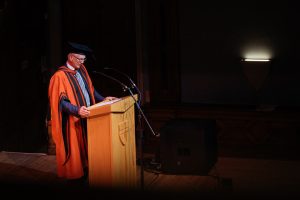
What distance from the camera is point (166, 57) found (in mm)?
7004

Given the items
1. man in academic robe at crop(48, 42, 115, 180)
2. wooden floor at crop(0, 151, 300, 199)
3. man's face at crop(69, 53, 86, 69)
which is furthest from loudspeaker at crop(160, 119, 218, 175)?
man's face at crop(69, 53, 86, 69)

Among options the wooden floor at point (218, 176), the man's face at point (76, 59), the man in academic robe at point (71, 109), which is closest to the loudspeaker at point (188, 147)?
the wooden floor at point (218, 176)

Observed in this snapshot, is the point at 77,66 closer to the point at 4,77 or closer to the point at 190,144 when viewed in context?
the point at 190,144

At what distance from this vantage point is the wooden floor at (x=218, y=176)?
5582 millimetres

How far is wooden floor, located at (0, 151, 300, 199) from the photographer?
5.58 meters

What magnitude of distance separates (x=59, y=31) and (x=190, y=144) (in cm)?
251

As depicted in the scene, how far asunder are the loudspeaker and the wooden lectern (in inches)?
32.4

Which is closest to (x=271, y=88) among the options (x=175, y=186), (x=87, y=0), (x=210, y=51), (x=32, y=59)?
(x=210, y=51)

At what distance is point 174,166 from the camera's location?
5805mm

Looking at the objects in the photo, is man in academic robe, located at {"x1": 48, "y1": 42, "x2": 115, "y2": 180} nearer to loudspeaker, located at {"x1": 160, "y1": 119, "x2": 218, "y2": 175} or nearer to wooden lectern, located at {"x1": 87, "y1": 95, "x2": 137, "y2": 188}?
wooden lectern, located at {"x1": 87, "y1": 95, "x2": 137, "y2": 188}

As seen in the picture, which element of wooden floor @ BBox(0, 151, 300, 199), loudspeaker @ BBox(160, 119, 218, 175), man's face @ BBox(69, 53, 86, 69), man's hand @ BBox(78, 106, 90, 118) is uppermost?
man's face @ BBox(69, 53, 86, 69)

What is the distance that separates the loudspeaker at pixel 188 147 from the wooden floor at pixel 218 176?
0.15m

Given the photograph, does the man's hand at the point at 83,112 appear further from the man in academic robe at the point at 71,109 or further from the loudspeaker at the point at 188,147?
the loudspeaker at the point at 188,147

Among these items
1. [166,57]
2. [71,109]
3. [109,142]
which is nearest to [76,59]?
[71,109]
